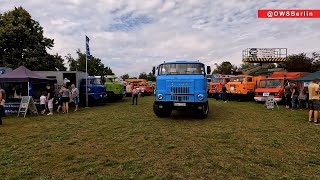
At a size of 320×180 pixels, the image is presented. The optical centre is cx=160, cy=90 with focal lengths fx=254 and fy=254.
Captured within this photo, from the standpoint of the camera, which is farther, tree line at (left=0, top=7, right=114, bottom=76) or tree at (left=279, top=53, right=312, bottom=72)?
tree at (left=279, top=53, right=312, bottom=72)

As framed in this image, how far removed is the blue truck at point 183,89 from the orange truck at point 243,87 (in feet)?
34.3

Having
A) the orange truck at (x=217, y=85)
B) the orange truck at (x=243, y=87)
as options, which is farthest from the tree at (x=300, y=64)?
the orange truck at (x=243, y=87)

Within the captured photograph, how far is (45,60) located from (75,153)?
25.5 meters

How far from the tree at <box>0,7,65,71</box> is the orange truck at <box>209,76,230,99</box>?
18.2m

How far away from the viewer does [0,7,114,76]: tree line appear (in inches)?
1038

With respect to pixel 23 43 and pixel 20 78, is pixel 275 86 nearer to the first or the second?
pixel 20 78

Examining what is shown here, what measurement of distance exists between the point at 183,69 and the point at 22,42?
2344 cm

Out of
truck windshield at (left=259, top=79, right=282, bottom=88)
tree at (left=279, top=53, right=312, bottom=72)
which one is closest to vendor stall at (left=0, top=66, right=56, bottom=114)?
truck windshield at (left=259, top=79, right=282, bottom=88)

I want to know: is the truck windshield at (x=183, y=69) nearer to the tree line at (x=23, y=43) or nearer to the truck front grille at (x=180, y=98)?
the truck front grille at (x=180, y=98)

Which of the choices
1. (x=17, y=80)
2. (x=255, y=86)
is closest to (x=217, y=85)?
(x=255, y=86)

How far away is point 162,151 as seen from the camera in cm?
582

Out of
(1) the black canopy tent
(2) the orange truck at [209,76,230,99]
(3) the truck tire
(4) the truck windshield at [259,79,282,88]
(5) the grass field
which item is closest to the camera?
(5) the grass field

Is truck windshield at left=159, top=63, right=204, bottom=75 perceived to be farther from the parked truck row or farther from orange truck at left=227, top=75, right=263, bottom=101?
orange truck at left=227, top=75, right=263, bottom=101

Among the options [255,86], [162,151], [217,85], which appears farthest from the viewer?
[217,85]
